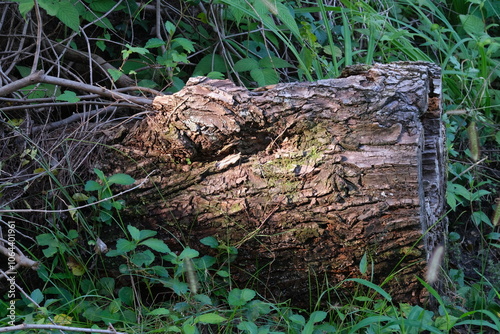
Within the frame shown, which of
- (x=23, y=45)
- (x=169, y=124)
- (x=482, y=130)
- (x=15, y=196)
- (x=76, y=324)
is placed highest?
(x=23, y=45)

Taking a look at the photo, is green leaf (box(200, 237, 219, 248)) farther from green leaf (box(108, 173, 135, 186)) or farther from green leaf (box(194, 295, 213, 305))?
green leaf (box(108, 173, 135, 186))

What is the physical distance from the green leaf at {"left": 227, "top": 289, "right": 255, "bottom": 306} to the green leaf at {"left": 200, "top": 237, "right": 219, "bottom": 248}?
20 centimetres

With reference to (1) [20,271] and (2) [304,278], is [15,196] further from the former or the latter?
(2) [304,278]

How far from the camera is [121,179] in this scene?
194 cm

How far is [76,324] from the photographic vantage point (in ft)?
5.80

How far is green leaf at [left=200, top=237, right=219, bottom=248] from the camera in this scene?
1901 mm

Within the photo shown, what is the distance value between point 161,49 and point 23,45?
65 centimetres

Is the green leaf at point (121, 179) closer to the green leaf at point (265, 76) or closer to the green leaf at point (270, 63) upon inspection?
the green leaf at point (265, 76)

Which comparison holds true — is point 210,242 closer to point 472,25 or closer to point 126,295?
point 126,295

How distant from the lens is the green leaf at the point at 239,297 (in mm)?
1737

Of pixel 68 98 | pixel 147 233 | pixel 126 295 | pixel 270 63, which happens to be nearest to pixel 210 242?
pixel 147 233

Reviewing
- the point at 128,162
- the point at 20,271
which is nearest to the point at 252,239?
the point at 128,162

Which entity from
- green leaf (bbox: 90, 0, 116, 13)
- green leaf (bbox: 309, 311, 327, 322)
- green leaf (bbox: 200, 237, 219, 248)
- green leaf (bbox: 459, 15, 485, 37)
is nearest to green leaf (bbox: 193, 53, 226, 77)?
green leaf (bbox: 90, 0, 116, 13)

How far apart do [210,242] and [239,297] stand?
0.24 metres
